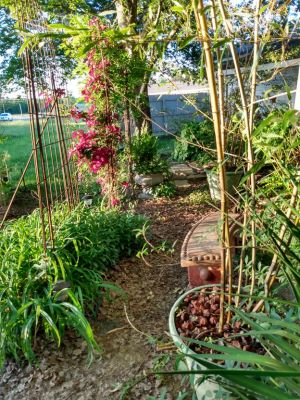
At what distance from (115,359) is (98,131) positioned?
270 cm

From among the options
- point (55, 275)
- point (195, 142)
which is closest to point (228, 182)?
point (195, 142)

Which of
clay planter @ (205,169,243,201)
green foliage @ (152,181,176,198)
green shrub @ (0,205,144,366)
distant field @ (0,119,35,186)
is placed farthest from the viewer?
distant field @ (0,119,35,186)

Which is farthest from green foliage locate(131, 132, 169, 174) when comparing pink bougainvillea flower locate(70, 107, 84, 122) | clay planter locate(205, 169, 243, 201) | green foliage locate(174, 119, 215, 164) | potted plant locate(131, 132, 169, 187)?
pink bougainvillea flower locate(70, 107, 84, 122)

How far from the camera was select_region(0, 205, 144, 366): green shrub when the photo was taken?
2.01 metres

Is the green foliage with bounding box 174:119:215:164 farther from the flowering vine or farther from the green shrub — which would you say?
the green shrub

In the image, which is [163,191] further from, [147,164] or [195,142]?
[195,142]

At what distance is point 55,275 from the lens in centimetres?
228

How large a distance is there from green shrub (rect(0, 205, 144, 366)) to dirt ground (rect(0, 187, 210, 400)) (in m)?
0.11

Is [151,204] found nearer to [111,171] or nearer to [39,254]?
[111,171]

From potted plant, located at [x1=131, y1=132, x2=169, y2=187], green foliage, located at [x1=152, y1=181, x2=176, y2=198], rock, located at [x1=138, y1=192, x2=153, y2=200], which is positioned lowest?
rock, located at [x1=138, y1=192, x2=153, y2=200]

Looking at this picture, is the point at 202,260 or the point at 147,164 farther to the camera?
the point at 147,164

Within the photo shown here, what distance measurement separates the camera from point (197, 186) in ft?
18.0

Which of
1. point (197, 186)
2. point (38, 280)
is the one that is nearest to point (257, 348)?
point (38, 280)

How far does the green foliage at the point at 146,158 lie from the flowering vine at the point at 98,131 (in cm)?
99
